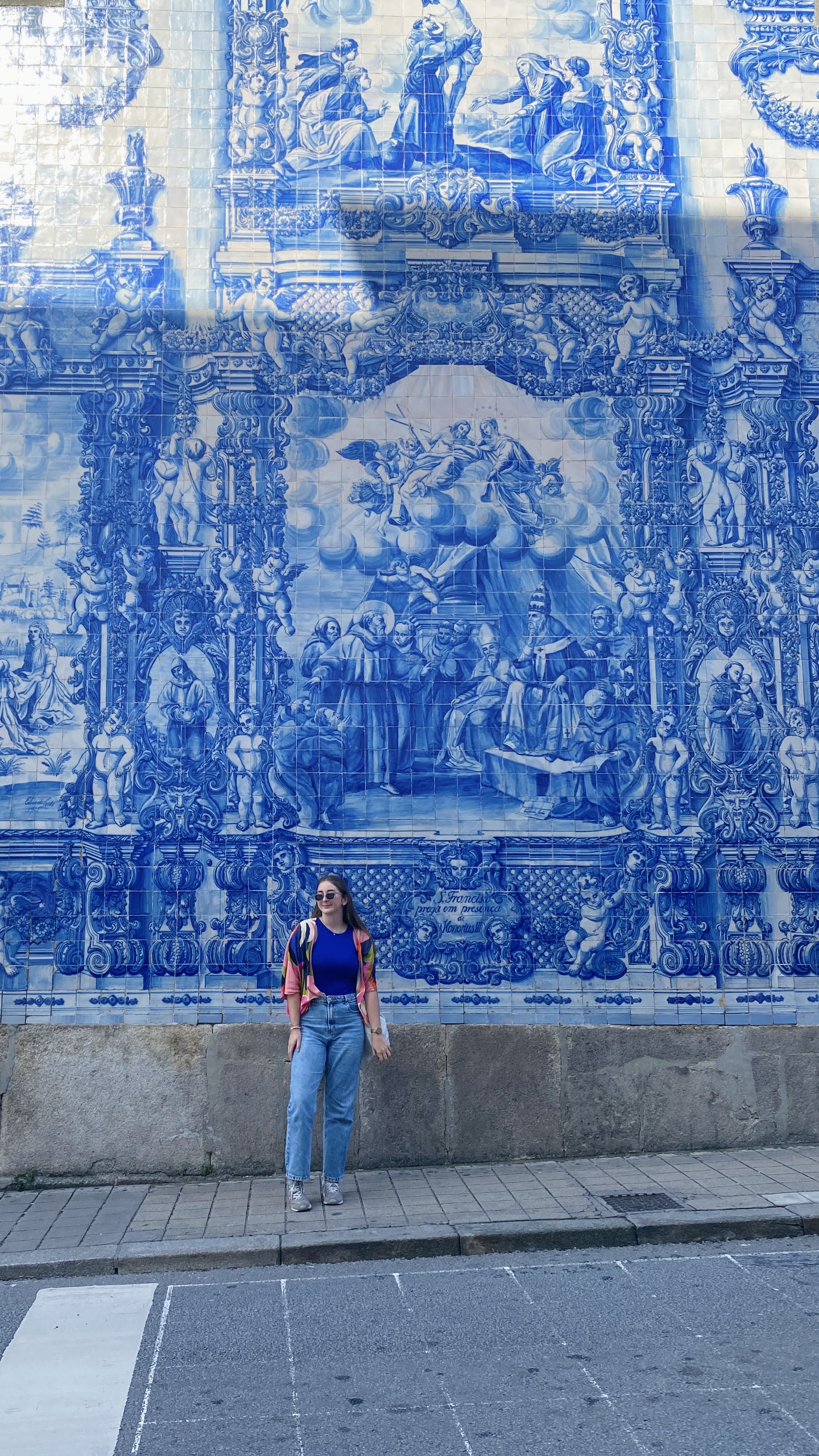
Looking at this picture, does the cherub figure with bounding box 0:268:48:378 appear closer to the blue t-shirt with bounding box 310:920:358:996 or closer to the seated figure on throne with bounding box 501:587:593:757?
the seated figure on throne with bounding box 501:587:593:757

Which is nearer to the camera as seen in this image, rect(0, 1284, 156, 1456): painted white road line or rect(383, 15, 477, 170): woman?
rect(0, 1284, 156, 1456): painted white road line

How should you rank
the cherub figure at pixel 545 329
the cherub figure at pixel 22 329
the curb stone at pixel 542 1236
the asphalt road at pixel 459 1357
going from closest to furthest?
the asphalt road at pixel 459 1357, the curb stone at pixel 542 1236, the cherub figure at pixel 22 329, the cherub figure at pixel 545 329

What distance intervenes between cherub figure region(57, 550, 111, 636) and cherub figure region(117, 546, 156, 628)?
10 centimetres

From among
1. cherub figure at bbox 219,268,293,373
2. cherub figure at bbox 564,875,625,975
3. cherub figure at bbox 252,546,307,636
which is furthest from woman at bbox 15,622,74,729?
cherub figure at bbox 564,875,625,975

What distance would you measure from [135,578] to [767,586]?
373 cm

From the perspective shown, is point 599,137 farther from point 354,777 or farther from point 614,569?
point 354,777

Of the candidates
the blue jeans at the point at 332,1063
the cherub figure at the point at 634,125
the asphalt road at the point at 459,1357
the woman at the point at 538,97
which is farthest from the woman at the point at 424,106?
the asphalt road at the point at 459,1357

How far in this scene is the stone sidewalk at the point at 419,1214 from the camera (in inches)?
222

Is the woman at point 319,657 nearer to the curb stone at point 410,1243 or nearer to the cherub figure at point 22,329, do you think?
the cherub figure at point 22,329

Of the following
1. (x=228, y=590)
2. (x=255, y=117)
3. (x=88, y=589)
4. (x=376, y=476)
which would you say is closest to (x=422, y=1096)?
(x=228, y=590)

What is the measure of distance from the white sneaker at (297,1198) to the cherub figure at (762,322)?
5.46 m

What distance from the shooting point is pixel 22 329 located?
25.2 feet

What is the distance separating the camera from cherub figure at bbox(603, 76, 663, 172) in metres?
8.00

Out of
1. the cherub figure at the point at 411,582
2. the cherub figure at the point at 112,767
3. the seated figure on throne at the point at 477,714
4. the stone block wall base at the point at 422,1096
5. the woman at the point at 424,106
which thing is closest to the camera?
the stone block wall base at the point at 422,1096
